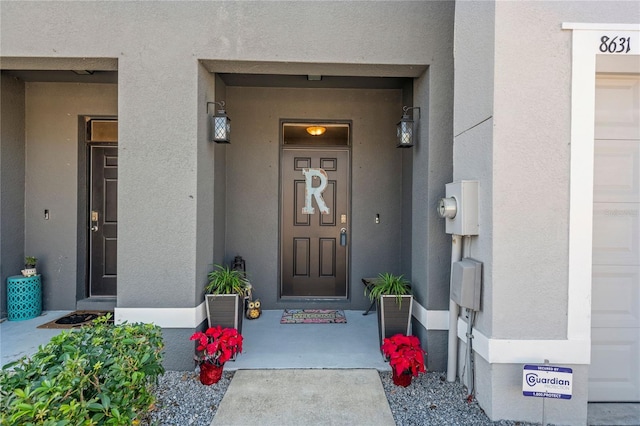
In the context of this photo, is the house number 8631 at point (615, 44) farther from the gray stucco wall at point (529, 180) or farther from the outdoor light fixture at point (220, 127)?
the outdoor light fixture at point (220, 127)

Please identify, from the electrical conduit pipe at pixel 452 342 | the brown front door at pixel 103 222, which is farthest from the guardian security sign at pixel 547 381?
the brown front door at pixel 103 222

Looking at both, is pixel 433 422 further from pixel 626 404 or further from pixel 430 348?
pixel 626 404

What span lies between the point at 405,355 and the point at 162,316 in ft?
6.45

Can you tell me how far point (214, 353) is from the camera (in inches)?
104

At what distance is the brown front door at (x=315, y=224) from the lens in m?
4.42

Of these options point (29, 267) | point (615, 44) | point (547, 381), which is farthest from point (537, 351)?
point (29, 267)

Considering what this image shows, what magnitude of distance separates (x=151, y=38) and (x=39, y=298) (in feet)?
10.6

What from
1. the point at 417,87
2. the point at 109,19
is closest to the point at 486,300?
the point at 417,87

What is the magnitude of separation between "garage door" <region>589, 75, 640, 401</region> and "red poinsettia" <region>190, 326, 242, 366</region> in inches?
101

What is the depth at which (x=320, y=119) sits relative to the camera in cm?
432

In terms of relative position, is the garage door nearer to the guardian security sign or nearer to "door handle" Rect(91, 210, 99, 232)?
the guardian security sign

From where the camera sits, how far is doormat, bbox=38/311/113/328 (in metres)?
3.68

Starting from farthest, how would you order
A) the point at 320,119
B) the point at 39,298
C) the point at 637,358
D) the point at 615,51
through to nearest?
the point at 320,119
the point at 39,298
the point at 637,358
the point at 615,51

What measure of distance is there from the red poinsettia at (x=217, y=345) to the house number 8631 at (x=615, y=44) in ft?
10.5
